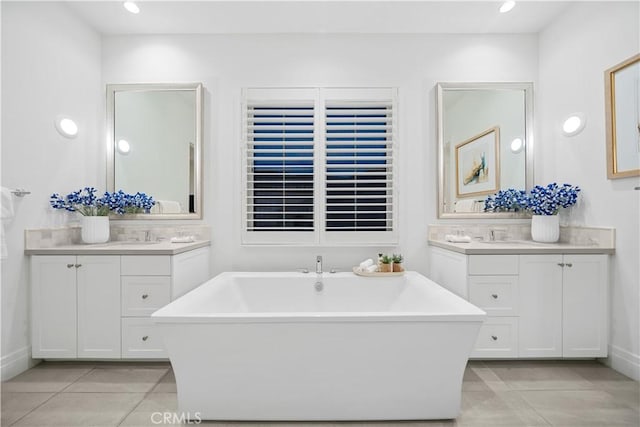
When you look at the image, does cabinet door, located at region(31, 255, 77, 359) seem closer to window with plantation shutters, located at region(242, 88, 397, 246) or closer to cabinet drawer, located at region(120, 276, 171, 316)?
cabinet drawer, located at region(120, 276, 171, 316)

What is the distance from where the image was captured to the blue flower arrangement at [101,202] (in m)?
2.56

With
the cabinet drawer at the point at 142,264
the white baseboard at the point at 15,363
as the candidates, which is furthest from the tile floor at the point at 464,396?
the cabinet drawer at the point at 142,264

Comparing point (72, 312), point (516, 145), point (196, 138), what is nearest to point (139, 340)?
point (72, 312)

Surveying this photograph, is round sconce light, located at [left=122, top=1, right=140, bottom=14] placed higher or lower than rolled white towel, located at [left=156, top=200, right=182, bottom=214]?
higher

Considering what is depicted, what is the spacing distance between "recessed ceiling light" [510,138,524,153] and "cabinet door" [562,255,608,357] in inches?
40.2

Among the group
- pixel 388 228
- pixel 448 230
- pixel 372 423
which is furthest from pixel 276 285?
pixel 448 230

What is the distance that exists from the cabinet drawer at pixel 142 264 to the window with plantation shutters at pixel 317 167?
0.74 meters

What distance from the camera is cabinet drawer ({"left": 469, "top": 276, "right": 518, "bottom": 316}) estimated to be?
2.32 m

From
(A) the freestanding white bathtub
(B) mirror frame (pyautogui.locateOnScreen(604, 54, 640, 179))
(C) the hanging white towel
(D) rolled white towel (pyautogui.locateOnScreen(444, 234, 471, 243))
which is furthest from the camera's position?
(D) rolled white towel (pyautogui.locateOnScreen(444, 234, 471, 243))

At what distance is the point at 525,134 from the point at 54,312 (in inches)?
149

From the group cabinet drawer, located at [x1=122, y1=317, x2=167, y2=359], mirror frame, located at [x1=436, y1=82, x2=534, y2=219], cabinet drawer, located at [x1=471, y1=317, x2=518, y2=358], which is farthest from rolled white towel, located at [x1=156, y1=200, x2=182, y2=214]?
cabinet drawer, located at [x1=471, y1=317, x2=518, y2=358]

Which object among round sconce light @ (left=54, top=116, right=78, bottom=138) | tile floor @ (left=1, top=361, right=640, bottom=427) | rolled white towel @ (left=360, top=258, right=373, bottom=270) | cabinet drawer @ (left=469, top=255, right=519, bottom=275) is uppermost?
round sconce light @ (left=54, top=116, right=78, bottom=138)

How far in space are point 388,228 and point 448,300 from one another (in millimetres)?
1001

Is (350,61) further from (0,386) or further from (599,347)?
(0,386)
